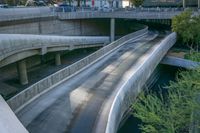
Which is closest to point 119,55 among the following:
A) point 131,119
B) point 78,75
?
point 78,75

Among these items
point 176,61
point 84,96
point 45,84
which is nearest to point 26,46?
point 45,84

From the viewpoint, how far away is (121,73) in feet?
112

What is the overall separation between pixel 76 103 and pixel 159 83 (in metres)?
21.7

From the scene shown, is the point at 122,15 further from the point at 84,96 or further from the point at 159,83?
the point at 84,96

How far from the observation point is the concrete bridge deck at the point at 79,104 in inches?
854

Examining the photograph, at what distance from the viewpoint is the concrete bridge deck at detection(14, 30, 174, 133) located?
2169 cm

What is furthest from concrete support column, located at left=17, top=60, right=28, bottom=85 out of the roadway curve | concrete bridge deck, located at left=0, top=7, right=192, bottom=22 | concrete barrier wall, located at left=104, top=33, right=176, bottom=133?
concrete barrier wall, located at left=104, top=33, right=176, bottom=133

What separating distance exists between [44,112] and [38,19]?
34944mm

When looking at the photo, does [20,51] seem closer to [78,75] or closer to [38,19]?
[78,75]

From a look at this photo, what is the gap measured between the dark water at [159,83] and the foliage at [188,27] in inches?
203

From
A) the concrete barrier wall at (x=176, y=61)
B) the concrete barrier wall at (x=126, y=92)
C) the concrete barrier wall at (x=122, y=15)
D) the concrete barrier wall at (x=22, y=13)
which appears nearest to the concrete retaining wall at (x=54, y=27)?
the concrete barrier wall at (x=22, y=13)

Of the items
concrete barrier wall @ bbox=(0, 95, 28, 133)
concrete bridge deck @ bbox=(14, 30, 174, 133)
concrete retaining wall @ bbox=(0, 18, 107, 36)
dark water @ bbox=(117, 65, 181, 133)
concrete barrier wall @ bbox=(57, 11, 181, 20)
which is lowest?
dark water @ bbox=(117, 65, 181, 133)

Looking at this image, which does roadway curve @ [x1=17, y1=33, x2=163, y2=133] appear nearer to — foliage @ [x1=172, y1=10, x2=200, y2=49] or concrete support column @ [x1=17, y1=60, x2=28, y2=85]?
concrete support column @ [x1=17, y1=60, x2=28, y2=85]

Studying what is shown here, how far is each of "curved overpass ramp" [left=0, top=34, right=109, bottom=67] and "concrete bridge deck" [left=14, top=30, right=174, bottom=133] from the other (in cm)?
825
